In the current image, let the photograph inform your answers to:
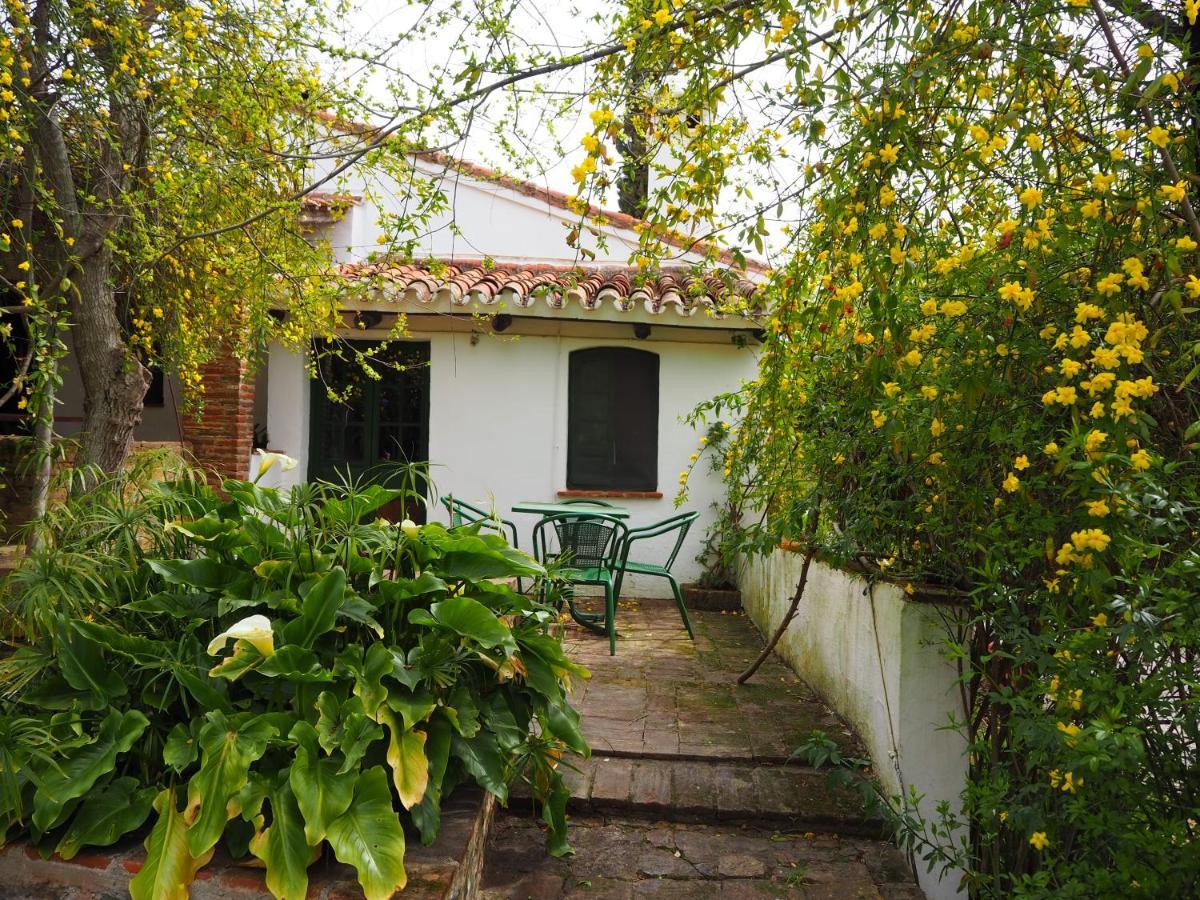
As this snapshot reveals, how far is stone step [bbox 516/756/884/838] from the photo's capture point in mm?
3535

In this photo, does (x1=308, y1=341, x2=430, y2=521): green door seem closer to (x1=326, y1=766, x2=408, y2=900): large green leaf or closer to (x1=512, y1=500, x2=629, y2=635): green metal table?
(x1=512, y1=500, x2=629, y2=635): green metal table

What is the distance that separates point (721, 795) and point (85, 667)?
2.44 m

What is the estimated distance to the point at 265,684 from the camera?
266cm

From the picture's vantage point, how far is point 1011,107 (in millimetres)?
2217

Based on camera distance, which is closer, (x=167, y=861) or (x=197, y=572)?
(x=167, y=861)

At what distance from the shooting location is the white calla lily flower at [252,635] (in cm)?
244

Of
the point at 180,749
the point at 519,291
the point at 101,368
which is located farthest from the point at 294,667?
the point at 519,291

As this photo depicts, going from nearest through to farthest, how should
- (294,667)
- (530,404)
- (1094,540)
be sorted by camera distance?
1. (1094,540)
2. (294,667)
3. (530,404)

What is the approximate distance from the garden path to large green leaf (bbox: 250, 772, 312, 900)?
99 cm

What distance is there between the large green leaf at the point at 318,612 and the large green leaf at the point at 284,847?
0.44m

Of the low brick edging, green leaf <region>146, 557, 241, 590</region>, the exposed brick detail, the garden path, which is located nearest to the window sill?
the exposed brick detail

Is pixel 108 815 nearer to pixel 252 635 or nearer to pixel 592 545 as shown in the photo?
pixel 252 635

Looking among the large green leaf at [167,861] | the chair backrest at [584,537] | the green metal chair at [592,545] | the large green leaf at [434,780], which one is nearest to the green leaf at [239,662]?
the large green leaf at [167,861]

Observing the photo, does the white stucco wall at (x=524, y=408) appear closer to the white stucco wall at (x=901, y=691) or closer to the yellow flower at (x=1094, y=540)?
the white stucco wall at (x=901, y=691)
